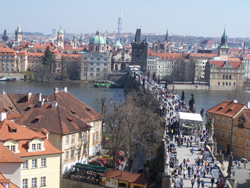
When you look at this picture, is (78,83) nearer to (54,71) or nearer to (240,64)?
(54,71)

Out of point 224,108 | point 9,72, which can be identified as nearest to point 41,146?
point 224,108

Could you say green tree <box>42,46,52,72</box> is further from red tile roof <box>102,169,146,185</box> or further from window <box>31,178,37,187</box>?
window <box>31,178,37,187</box>

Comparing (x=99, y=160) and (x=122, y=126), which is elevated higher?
(x=122, y=126)

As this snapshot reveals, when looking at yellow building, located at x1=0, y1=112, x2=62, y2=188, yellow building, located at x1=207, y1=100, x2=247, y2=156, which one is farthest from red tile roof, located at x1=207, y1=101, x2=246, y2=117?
yellow building, located at x1=0, y1=112, x2=62, y2=188

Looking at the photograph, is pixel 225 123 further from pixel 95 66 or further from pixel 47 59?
pixel 47 59

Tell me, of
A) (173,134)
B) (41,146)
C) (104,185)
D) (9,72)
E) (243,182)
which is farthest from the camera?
(9,72)

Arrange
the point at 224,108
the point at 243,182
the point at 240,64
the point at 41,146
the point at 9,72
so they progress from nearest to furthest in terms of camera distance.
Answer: the point at 41,146 < the point at 243,182 < the point at 224,108 < the point at 240,64 < the point at 9,72

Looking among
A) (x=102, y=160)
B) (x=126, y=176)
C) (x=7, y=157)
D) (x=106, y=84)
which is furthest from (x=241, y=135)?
(x=106, y=84)

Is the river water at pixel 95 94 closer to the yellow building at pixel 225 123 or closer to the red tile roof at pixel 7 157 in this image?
the yellow building at pixel 225 123
